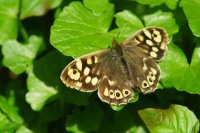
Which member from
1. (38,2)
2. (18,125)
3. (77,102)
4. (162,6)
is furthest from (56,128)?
(162,6)

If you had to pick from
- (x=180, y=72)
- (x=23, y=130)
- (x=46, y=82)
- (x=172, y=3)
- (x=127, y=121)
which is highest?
(x=172, y=3)

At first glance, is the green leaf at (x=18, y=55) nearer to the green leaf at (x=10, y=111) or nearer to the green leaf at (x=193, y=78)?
the green leaf at (x=10, y=111)

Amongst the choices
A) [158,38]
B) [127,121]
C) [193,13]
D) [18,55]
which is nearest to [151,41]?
[158,38]

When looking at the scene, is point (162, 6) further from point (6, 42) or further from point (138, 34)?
point (6, 42)

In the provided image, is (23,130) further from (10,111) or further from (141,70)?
(141,70)

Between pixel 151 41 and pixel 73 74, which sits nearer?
pixel 73 74

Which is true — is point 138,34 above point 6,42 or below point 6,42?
above

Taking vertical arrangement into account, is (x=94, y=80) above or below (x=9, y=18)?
above
